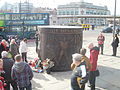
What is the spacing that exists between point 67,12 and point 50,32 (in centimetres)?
12456

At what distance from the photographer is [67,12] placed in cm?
13038

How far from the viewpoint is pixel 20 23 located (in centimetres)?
2205

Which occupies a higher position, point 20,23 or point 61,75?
point 20,23

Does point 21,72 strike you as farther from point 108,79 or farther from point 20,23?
point 20,23

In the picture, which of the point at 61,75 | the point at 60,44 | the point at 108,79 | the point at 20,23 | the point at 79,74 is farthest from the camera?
the point at 20,23

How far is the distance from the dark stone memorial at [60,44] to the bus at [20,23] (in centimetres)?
1395

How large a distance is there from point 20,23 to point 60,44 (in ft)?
49.3

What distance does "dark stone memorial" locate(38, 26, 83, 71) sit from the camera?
315 inches

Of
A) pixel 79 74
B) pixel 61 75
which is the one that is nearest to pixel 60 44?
pixel 61 75

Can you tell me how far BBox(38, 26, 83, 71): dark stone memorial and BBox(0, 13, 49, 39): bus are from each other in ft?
45.8

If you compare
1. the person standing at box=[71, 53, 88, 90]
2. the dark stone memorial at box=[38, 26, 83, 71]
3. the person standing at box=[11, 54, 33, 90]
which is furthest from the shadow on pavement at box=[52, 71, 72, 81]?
the person standing at box=[71, 53, 88, 90]

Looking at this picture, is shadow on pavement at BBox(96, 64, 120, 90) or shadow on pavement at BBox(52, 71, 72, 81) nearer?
shadow on pavement at BBox(96, 64, 120, 90)

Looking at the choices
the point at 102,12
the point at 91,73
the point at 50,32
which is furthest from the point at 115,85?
the point at 102,12

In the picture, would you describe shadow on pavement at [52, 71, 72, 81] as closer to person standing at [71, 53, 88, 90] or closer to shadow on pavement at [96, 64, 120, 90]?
shadow on pavement at [96, 64, 120, 90]
